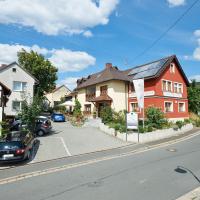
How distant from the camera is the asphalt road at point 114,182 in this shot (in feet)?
25.5

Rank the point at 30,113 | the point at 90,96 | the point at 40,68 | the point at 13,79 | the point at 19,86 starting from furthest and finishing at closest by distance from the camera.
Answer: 1. the point at 40,68
2. the point at 90,96
3. the point at 19,86
4. the point at 13,79
5. the point at 30,113

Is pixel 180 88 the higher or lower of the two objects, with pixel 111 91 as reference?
higher

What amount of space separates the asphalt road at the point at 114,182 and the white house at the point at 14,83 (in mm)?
25152

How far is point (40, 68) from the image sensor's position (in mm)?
47062

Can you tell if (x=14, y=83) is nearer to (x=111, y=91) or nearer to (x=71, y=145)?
(x=111, y=91)

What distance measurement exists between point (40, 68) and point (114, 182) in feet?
135

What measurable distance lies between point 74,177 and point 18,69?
98.0 ft

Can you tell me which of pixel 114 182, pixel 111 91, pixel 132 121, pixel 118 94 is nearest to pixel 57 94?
pixel 111 91

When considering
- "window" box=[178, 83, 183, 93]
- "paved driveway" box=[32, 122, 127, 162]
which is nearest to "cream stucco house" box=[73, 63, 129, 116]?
"window" box=[178, 83, 183, 93]

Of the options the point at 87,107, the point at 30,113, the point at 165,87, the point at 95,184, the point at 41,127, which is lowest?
the point at 95,184

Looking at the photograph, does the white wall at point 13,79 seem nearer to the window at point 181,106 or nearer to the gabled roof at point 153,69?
the gabled roof at point 153,69

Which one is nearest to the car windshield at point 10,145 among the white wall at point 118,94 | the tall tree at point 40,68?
the white wall at point 118,94

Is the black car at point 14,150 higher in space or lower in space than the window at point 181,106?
lower

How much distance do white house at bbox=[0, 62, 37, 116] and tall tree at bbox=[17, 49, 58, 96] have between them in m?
9.17
